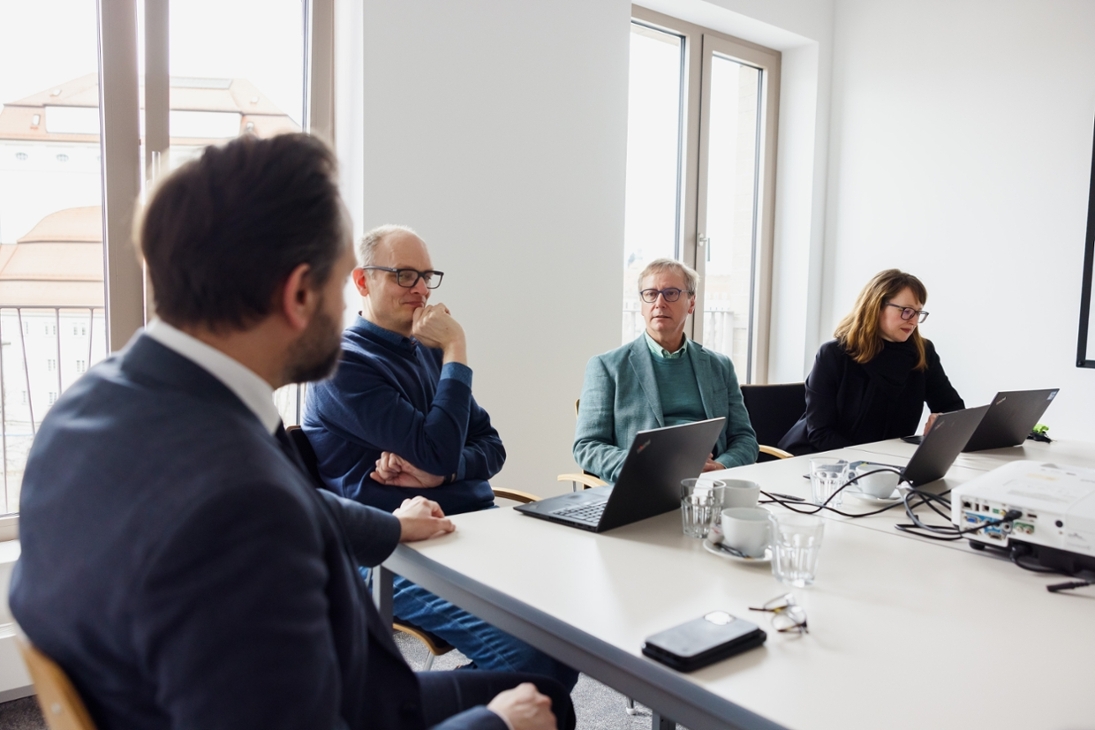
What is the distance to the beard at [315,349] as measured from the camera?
0.93m

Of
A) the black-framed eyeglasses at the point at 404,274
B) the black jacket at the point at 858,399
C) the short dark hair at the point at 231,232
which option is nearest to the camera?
the short dark hair at the point at 231,232

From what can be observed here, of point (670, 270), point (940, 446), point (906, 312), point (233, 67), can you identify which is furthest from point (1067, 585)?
point (233, 67)

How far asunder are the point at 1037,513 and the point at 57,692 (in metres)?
1.48

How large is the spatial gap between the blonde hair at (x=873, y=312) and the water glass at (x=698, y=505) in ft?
Answer: 6.15

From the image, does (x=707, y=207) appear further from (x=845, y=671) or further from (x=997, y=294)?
(x=845, y=671)

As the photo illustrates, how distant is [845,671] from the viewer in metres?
1.01

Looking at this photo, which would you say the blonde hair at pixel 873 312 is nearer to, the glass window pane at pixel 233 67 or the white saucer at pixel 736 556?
the white saucer at pixel 736 556

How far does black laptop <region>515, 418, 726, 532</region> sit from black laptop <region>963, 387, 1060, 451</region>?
48.7 inches

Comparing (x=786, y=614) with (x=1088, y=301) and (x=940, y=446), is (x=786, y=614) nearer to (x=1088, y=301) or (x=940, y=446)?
(x=940, y=446)

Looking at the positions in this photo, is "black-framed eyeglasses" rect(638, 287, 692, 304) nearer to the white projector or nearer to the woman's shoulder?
the woman's shoulder

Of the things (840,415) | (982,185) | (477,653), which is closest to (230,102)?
(477,653)

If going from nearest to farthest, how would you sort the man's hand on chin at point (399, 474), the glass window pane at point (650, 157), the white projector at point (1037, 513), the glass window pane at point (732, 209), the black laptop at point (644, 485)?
1. the white projector at point (1037, 513)
2. the black laptop at point (644, 485)
3. the man's hand on chin at point (399, 474)
4. the glass window pane at point (650, 157)
5. the glass window pane at point (732, 209)

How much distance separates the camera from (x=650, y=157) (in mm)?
4383

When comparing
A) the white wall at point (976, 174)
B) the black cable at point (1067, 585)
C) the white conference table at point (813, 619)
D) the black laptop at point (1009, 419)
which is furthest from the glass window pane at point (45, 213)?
the white wall at point (976, 174)
